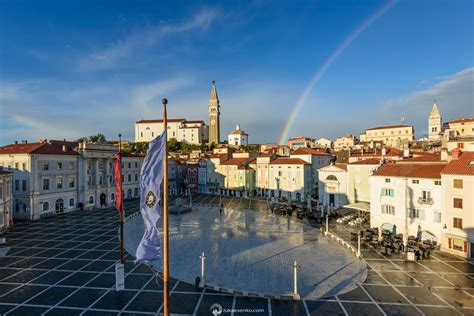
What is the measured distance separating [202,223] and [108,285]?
912 inches

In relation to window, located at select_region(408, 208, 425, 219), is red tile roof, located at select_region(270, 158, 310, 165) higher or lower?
higher

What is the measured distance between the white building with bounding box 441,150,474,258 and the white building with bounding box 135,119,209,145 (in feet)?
491

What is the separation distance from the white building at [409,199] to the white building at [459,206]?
1041 millimetres

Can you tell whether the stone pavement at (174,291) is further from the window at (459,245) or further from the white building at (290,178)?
the white building at (290,178)

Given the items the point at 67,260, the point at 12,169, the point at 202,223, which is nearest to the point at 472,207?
the point at 202,223

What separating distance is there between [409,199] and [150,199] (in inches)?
1313

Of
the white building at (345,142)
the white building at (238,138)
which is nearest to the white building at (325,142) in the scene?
the white building at (345,142)

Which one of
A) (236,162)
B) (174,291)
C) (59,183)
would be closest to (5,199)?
(59,183)

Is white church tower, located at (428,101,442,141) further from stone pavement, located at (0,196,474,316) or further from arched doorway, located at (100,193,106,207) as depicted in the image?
arched doorway, located at (100,193,106,207)

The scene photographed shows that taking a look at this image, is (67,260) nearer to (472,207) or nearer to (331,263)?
(331,263)

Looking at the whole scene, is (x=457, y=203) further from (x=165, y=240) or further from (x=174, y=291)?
(x=165, y=240)

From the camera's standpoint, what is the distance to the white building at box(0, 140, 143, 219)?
157 feet

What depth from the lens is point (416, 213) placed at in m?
32.9

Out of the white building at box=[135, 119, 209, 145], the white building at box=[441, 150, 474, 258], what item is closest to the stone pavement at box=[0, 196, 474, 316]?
the white building at box=[441, 150, 474, 258]
